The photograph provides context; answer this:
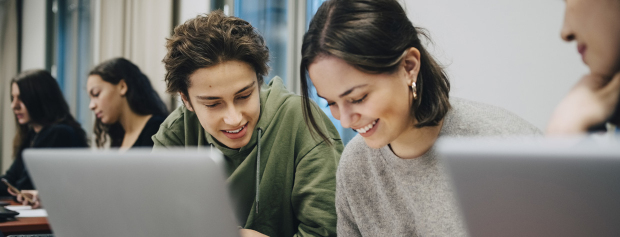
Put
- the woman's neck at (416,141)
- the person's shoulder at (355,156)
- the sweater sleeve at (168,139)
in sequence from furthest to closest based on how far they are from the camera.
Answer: the sweater sleeve at (168,139)
the person's shoulder at (355,156)
the woman's neck at (416,141)

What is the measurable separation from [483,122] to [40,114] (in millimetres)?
2737

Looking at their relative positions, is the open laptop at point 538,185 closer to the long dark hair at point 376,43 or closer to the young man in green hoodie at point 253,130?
the long dark hair at point 376,43

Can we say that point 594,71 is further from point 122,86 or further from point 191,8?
point 191,8

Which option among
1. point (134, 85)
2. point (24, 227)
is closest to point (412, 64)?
point (24, 227)

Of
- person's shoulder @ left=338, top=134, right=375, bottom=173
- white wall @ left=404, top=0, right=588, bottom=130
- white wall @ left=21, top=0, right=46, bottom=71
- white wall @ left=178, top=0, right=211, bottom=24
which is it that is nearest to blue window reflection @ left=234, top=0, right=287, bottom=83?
white wall @ left=178, top=0, right=211, bottom=24

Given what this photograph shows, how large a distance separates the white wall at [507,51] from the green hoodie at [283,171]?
0.40 meters

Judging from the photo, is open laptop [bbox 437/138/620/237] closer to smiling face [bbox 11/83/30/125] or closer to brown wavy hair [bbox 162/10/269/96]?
brown wavy hair [bbox 162/10/269/96]

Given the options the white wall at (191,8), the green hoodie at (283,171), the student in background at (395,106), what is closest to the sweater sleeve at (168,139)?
the green hoodie at (283,171)

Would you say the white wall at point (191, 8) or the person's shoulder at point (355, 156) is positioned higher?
the white wall at point (191, 8)

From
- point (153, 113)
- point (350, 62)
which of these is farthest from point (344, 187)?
point (153, 113)

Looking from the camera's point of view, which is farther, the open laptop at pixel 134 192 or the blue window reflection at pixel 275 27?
the blue window reflection at pixel 275 27

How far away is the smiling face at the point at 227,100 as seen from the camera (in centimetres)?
123

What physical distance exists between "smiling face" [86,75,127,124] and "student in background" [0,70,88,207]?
1.26 feet

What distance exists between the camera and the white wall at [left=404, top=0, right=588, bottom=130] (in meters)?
1.31
